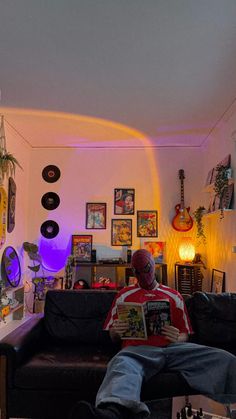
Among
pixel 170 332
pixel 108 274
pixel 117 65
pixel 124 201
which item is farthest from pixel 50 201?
pixel 170 332

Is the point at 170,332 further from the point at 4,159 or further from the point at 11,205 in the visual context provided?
the point at 11,205

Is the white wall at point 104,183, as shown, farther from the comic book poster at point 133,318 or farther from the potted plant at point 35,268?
the comic book poster at point 133,318

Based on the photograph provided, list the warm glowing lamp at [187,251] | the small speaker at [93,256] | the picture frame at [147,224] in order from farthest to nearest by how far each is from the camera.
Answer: the picture frame at [147,224]
the small speaker at [93,256]
the warm glowing lamp at [187,251]

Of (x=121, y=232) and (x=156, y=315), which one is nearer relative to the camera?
(x=156, y=315)

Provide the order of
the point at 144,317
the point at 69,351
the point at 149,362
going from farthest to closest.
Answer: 1. the point at 69,351
2. the point at 144,317
3. the point at 149,362

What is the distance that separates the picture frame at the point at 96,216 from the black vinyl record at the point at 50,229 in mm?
489

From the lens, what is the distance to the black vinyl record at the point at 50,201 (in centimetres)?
533

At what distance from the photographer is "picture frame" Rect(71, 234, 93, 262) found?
5156 millimetres

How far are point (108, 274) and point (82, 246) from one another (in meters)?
0.59

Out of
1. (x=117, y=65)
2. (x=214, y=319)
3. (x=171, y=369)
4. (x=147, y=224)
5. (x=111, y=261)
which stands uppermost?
(x=117, y=65)

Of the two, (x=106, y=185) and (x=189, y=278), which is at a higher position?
(x=106, y=185)

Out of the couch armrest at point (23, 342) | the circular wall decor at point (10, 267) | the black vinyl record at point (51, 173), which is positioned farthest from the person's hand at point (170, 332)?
the black vinyl record at point (51, 173)

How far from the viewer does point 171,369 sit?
193 centimetres

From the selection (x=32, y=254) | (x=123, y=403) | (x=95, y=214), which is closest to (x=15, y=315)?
(x=32, y=254)
